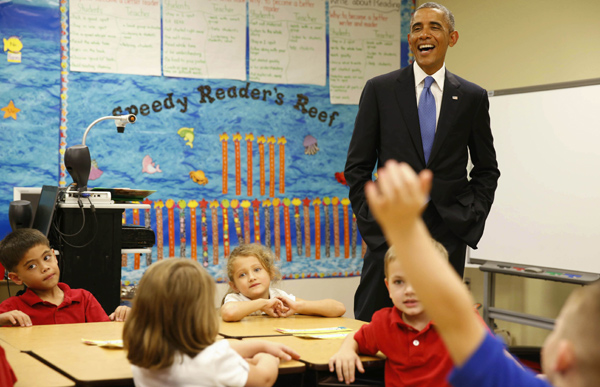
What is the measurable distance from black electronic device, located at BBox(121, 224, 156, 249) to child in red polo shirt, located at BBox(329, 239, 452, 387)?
6.30ft

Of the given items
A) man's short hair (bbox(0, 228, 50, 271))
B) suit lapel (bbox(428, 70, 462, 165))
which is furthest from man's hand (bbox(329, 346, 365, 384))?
man's short hair (bbox(0, 228, 50, 271))

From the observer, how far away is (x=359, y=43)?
16.7 feet

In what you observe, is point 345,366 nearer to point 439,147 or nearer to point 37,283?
point 439,147

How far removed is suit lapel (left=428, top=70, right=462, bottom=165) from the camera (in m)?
2.38

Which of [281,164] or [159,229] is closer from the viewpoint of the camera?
[159,229]

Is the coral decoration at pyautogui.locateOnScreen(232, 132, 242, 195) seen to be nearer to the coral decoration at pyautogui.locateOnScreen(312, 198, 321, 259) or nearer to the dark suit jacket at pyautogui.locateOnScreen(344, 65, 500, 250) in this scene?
the coral decoration at pyautogui.locateOnScreen(312, 198, 321, 259)

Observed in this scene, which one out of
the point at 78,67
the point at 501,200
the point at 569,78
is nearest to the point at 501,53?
the point at 569,78

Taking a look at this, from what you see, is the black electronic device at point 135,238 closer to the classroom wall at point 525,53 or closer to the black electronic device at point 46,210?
the black electronic device at point 46,210

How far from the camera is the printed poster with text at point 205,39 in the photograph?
4473mm

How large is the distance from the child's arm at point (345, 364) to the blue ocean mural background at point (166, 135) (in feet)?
9.28

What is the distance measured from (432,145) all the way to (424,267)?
1.79 meters

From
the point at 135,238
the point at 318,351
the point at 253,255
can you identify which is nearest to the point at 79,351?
the point at 318,351

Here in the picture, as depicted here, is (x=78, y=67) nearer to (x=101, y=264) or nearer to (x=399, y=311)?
(x=101, y=264)

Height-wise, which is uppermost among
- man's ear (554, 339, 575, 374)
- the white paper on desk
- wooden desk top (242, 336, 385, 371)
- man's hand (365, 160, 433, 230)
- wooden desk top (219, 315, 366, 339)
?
man's hand (365, 160, 433, 230)
